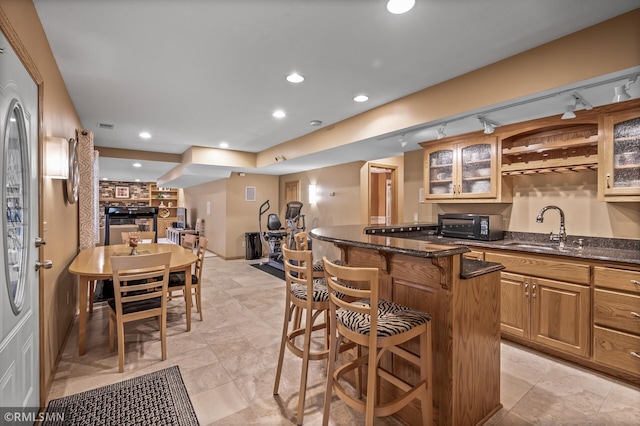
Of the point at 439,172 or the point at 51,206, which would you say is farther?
the point at 439,172

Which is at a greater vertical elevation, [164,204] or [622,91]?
[622,91]

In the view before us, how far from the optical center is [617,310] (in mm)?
2256

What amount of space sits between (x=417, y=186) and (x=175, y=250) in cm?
357

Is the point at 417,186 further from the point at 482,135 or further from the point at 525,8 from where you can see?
the point at 525,8

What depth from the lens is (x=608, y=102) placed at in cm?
256

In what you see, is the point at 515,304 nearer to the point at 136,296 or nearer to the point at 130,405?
the point at 130,405

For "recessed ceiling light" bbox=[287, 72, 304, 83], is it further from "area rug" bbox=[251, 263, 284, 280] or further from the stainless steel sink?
"area rug" bbox=[251, 263, 284, 280]

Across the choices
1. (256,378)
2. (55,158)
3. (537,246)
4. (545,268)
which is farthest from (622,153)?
(55,158)

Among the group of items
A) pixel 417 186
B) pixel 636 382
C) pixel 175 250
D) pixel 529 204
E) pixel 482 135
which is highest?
pixel 482 135

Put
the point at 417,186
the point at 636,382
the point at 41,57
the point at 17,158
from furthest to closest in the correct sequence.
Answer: the point at 417,186
the point at 636,382
the point at 41,57
the point at 17,158

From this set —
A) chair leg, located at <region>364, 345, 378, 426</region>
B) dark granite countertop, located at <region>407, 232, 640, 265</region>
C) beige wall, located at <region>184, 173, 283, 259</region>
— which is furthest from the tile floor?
beige wall, located at <region>184, 173, 283, 259</region>

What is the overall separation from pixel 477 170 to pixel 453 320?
8.30 feet

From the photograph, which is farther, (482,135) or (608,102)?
→ (482,135)

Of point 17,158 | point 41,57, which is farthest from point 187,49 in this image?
point 17,158
